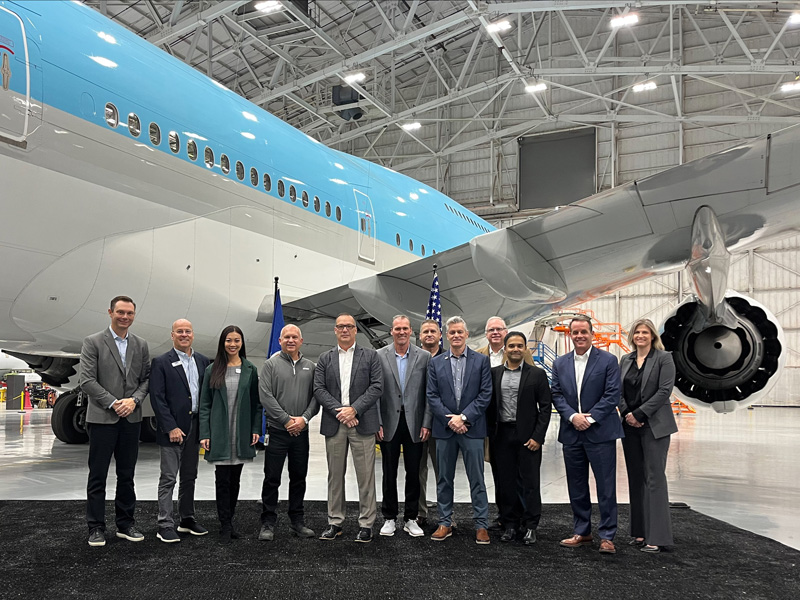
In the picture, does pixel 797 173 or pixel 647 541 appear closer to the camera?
pixel 647 541

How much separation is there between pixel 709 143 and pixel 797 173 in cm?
2126

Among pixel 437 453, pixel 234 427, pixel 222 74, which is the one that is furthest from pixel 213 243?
pixel 222 74

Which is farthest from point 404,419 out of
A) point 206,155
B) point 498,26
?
point 498,26

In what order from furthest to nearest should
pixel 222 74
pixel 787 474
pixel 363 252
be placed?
pixel 222 74 < pixel 363 252 < pixel 787 474

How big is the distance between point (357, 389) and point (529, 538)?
4.86ft

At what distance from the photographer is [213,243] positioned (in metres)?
6.79

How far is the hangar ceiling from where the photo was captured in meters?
18.7

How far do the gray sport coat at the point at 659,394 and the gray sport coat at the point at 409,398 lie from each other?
53.8 inches

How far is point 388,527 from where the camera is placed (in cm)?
472

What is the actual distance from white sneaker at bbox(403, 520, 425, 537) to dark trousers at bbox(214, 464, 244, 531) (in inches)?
45.7

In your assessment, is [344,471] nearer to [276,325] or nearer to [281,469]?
[281,469]

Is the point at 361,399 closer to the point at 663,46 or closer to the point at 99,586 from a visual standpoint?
the point at 99,586

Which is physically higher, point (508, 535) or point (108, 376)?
point (108, 376)

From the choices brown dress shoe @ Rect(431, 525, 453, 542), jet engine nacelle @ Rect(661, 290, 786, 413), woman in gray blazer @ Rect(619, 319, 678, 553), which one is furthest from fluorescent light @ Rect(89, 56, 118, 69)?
jet engine nacelle @ Rect(661, 290, 786, 413)
